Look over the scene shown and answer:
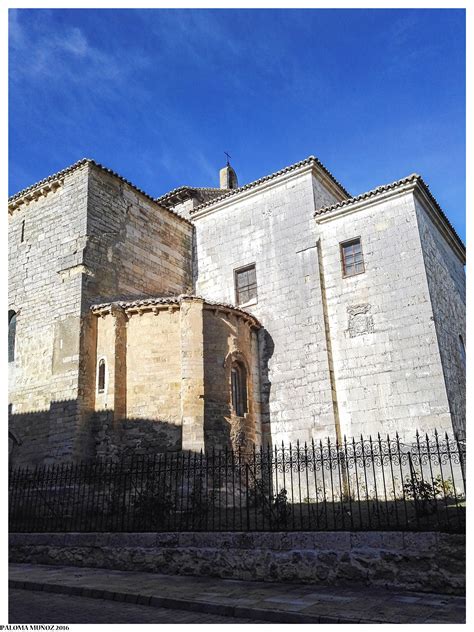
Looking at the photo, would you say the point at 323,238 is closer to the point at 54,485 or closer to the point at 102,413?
the point at 102,413

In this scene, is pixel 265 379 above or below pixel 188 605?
above

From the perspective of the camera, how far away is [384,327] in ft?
49.7

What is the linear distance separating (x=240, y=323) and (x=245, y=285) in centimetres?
259

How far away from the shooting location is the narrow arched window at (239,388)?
15.5 meters

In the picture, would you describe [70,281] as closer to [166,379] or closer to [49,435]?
[166,379]

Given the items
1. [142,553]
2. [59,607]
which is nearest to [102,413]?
[142,553]

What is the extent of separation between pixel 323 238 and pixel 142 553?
37.7 feet

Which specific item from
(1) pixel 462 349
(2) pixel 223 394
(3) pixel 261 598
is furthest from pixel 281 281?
(3) pixel 261 598

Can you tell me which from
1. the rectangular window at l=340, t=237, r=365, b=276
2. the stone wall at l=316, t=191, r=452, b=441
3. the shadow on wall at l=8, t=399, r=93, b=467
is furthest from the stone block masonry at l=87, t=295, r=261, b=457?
the rectangular window at l=340, t=237, r=365, b=276

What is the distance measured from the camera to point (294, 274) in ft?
56.2

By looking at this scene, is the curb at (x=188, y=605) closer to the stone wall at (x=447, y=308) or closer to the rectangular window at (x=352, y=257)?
the stone wall at (x=447, y=308)

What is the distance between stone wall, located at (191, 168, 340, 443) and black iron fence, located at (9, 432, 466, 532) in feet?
5.62

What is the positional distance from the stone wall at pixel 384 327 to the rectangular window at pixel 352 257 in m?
0.18

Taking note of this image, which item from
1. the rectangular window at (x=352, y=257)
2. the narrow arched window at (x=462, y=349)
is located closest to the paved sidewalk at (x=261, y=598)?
the rectangular window at (x=352, y=257)
